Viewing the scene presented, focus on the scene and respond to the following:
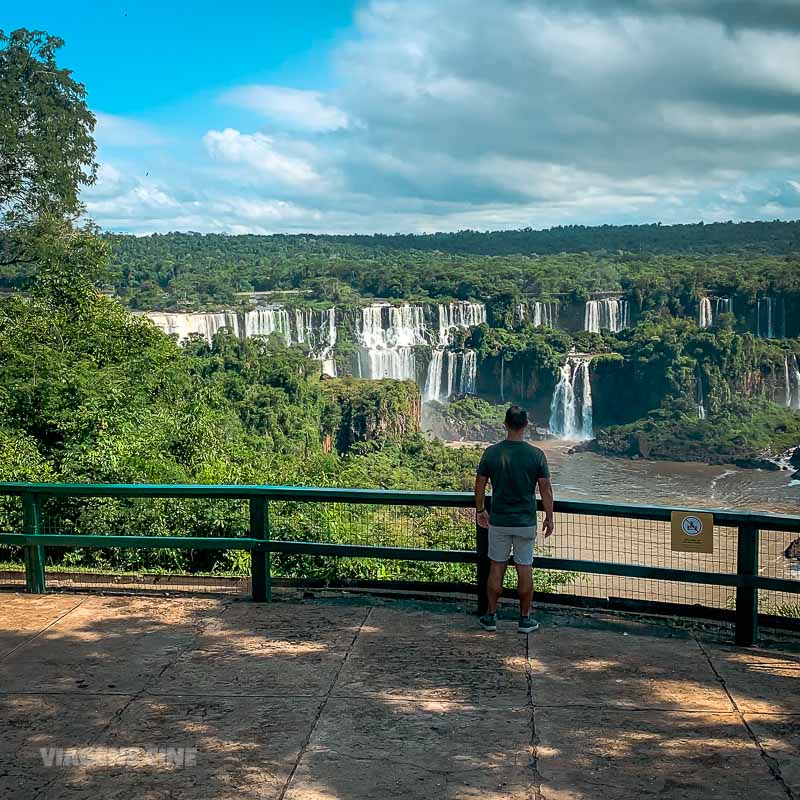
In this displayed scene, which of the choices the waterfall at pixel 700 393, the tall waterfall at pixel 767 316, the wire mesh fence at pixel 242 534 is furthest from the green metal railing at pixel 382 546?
the tall waterfall at pixel 767 316

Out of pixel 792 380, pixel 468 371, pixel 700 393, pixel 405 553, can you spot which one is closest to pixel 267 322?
pixel 468 371

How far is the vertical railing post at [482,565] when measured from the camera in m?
6.38

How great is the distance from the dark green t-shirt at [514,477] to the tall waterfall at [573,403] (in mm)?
62792

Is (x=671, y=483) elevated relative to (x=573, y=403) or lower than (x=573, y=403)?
lower

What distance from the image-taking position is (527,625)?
6148mm

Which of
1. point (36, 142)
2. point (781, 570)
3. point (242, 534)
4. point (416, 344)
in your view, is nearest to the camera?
point (242, 534)

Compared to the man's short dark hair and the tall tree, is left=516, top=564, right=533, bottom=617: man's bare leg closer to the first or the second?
the man's short dark hair

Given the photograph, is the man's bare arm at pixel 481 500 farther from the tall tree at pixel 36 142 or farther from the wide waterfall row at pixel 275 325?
the wide waterfall row at pixel 275 325

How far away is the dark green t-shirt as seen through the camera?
6035 mm

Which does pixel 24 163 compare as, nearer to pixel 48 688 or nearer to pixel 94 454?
pixel 94 454

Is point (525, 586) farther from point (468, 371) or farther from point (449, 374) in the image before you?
point (468, 371)

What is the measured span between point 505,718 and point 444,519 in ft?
16.8

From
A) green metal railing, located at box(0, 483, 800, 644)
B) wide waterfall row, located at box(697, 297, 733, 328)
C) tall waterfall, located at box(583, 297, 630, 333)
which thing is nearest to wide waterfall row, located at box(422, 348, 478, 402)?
tall waterfall, located at box(583, 297, 630, 333)

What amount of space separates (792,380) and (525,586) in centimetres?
6892
